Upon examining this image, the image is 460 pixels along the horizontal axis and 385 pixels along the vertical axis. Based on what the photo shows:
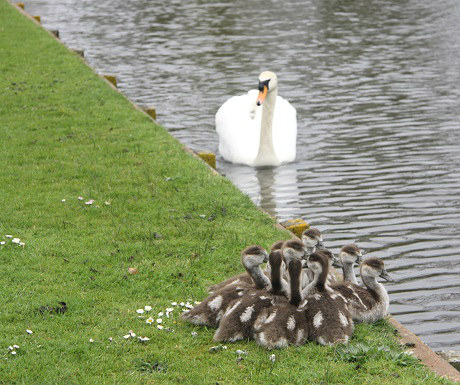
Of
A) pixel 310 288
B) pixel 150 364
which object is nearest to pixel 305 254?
pixel 310 288

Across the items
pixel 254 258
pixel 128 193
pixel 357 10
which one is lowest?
pixel 357 10

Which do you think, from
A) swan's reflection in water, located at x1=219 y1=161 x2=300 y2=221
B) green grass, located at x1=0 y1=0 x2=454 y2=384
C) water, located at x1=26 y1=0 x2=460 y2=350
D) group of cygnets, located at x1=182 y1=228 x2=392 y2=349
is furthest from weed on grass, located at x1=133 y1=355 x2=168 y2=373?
swan's reflection in water, located at x1=219 y1=161 x2=300 y2=221

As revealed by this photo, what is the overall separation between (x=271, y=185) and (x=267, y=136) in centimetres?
130

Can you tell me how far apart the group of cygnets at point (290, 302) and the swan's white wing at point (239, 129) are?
24.0 feet

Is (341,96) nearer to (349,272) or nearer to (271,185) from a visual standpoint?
(271,185)

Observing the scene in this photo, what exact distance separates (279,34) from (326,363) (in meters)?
19.8

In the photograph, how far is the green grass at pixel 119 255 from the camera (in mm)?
6309

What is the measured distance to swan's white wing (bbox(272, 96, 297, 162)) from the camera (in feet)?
46.9

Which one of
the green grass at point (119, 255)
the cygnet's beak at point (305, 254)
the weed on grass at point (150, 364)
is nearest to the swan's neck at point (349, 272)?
the green grass at point (119, 255)

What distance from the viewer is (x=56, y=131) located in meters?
13.0

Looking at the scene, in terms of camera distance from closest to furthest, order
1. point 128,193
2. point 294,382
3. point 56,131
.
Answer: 1. point 294,382
2. point 128,193
3. point 56,131

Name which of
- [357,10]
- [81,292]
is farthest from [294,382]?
[357,10]

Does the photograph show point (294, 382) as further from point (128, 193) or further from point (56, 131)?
point (56, 131)

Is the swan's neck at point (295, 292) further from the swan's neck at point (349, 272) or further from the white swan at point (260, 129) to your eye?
the white swan at point (260, 129)
